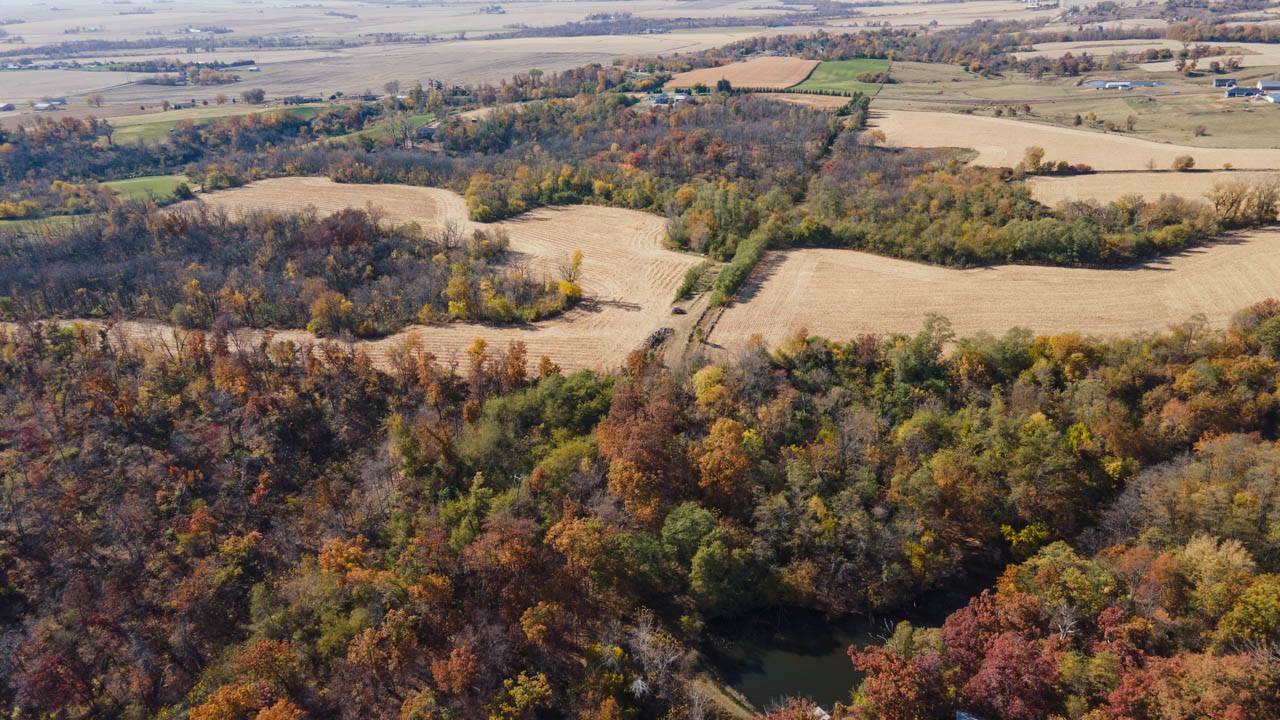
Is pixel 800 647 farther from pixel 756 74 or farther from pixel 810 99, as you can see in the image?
pixel 756 74

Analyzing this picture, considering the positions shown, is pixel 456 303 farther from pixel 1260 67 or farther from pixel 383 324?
pixel 1260 67

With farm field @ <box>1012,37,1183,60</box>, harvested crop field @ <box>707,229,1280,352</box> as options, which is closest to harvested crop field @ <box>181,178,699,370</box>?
harvested crop field @ <box>707,229,1280,352</box>

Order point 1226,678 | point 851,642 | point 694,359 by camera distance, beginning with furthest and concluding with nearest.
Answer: point 694,359 → point 851,642 → point 1226,678

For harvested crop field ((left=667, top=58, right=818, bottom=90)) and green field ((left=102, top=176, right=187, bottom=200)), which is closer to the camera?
green field ((left=102, top=176, right=187, bottom=200))

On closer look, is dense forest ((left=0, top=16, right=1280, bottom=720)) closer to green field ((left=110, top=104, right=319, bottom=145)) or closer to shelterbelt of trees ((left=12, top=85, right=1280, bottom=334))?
shelterbelt of trees ((left=12, top=85, right=1280, bottom=334))

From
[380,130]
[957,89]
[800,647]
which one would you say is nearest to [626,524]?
[800,647]

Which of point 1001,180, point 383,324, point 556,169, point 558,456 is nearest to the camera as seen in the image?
point 558,456

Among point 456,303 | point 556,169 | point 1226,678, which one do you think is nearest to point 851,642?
point 1226,678
